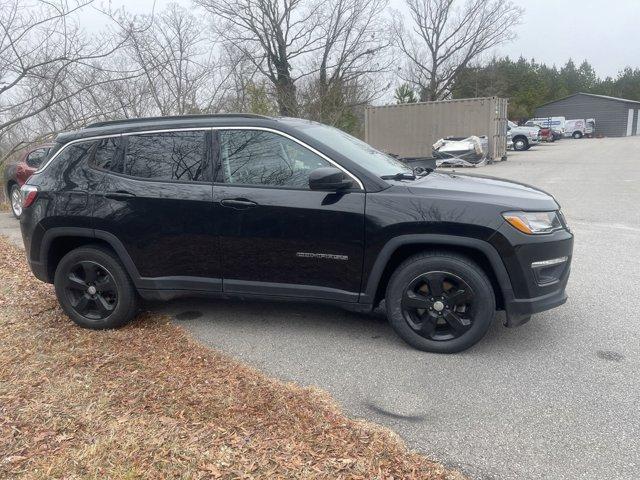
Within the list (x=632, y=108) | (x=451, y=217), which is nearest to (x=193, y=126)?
(x=451, y=217)

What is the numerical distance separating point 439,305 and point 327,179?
122 centimetres

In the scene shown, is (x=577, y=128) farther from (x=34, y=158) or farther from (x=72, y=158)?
(x=72, y=158)

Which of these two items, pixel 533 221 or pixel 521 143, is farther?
pixel 521 143

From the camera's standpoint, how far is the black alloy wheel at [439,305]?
11.8 feet

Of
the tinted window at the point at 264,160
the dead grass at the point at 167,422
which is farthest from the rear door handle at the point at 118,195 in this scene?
the dead grass at the point at 167,422

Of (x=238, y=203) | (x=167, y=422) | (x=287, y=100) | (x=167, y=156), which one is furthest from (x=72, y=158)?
(x=287, y=100)

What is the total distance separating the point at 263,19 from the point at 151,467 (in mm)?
27138

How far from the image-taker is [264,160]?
386 centimetres

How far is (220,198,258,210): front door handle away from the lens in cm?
377

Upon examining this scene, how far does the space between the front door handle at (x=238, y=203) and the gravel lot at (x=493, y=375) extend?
3.57ft

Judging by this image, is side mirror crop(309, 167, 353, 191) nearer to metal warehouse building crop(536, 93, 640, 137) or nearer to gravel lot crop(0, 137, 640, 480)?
gravel lot crop(0, 137, 640, 480)

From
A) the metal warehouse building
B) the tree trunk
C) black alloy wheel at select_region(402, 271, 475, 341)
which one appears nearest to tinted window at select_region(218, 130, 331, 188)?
black alloy wheel at select_region(402, 271, 475, 341)

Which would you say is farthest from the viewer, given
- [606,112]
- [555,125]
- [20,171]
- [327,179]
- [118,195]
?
[606,112]

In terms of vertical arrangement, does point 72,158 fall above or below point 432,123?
below
